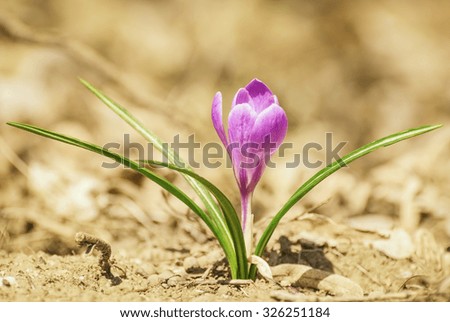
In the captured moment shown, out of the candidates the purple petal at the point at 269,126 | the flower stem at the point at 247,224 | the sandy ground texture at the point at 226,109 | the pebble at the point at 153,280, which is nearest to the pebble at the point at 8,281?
the sandy ground texture at the point at 226,109

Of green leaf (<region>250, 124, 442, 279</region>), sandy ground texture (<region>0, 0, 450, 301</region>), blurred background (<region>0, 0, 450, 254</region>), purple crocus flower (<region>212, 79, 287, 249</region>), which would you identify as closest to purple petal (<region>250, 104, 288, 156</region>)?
purple crocus flower (<region>212, 79, 287, 249</region>)

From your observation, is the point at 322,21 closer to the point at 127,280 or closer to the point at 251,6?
the point at 251,6

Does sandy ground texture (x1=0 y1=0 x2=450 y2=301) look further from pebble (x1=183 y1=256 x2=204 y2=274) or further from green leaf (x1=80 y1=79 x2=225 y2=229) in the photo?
green leaf (x1=80 y1=79 x2=225 y2=229)

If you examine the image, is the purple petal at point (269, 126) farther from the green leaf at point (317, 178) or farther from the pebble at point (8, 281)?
the pebble at point (8, 281)

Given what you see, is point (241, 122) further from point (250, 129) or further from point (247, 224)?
point (247, 224)

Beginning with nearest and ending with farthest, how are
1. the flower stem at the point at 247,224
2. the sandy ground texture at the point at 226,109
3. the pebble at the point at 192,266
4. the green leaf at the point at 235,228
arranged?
the green leaf at the point at 235,228 < the flower stem at the point at 247,224 < the pebble at the point at 192,266 < the sandy ground texture at the point at 226,109

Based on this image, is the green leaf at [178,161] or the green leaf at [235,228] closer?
the green leaf at [235,228]
